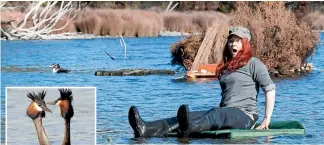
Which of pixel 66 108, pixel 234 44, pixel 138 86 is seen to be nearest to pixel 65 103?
pixel 66 108

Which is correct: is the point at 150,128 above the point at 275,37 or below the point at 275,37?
below

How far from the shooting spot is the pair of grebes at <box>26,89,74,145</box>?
4.16 m

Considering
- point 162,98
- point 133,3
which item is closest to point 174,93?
point 162,98

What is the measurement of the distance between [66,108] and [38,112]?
0.41 feet

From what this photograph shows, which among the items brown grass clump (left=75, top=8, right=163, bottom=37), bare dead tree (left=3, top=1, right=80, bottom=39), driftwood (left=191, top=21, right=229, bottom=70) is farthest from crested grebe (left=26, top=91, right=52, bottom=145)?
brown grass clump (left=75, top=8, right=163, bottom=37)

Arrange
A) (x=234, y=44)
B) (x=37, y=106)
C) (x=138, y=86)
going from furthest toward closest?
(x=138, y=86), (x=234, y=44), (x=37, y=106)

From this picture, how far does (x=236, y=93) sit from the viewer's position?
7.14 meters

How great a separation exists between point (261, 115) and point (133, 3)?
34363mm

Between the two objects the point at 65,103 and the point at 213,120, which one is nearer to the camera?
the point at 65,103

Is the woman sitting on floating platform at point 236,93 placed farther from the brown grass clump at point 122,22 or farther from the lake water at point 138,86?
the brown grass clump at point 122,22

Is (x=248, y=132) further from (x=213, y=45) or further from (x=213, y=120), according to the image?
(x=213, y=45)

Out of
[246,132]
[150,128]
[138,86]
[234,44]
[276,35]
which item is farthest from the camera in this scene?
[276,35]

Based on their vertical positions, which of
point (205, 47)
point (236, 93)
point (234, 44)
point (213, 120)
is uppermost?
point (234, 44)

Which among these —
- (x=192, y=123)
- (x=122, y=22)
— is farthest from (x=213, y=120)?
(x=122, y=22)
